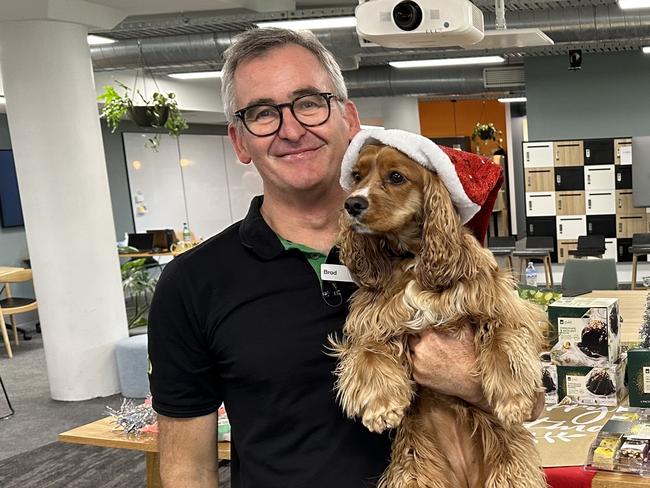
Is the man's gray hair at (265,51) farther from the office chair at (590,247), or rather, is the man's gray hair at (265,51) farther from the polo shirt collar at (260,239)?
the office chair at (590,247)

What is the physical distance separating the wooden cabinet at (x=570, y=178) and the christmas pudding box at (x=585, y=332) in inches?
356

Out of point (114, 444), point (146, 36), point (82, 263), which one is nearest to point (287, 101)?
point (114, 444)

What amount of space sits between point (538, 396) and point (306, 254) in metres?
0.65

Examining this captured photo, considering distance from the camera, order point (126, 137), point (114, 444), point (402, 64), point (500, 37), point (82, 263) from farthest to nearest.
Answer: point (126, 137) < point (402, 64) < point (82, 263) < point (500, 37) < point (114, 444)

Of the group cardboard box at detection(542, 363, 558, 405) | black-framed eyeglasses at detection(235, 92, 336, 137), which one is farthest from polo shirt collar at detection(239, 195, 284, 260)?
cardboard box at detection(542, 363, 558, 405)

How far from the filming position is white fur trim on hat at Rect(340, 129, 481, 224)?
5.27 feet

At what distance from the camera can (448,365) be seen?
1685 mm

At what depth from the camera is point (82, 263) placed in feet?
21.6

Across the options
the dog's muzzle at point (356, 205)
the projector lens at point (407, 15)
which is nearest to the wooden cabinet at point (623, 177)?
the projector lens at point (407, 15)

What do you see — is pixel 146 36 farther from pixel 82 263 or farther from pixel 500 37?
pixel 500 37

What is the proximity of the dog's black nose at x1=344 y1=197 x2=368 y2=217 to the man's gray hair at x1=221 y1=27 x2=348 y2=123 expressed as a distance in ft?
0.87

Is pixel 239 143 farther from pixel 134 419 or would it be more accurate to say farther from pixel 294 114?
pixel 134 419

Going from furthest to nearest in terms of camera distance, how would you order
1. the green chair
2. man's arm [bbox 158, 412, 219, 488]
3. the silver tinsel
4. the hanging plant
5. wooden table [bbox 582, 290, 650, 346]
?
the hanging plant < the green chair < wooden table [bbox 582, 290, 650, 346] < the silver tinsel < man's arm [bbox 158, 412, 219, 488]

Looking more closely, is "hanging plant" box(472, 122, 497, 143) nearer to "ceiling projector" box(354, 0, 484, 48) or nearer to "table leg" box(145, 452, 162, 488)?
"ceiling projector" box(354, 0, 484, 48)
